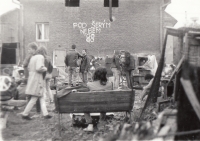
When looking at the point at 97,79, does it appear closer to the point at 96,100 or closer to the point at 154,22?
the point at 96,100

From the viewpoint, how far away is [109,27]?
6789 millimetres

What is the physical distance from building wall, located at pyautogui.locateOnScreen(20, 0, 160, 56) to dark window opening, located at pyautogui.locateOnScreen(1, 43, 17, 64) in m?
1.25

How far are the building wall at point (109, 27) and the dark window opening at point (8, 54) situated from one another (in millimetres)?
1248

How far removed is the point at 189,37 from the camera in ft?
14.6

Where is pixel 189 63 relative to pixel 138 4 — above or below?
below

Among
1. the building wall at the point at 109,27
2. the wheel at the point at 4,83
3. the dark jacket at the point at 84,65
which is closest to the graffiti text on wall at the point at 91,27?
the building wall at the point at 109,27

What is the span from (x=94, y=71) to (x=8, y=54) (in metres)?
1.53

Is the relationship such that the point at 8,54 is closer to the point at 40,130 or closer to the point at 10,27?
the point at 10,27

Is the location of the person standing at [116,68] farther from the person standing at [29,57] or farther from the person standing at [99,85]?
the person standing at [29,57]

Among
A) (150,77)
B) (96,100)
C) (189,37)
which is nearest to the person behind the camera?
(189,37)

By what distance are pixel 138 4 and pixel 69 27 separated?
1607mm

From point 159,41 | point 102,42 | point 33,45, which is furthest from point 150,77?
point 33,45

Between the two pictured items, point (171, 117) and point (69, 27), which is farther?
point (69, 27)

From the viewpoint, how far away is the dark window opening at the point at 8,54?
4.79 m
